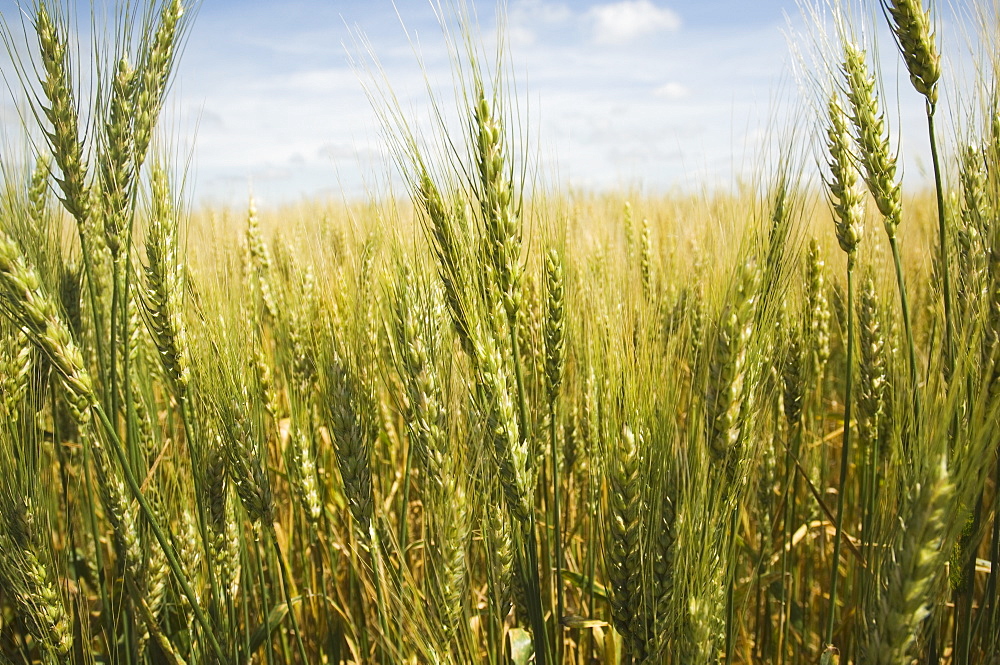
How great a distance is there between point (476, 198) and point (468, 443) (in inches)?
23.4

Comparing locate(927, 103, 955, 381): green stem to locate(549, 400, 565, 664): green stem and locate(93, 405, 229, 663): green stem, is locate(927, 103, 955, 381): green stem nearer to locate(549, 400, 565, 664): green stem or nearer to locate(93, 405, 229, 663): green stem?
locate(549, 400, 565, 664): green stem

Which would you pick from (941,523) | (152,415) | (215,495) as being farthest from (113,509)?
(941,523)

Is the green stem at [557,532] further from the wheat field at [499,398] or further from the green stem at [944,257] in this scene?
the green stem at [944,257]

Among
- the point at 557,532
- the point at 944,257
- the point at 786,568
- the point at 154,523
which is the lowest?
the point at 786,568

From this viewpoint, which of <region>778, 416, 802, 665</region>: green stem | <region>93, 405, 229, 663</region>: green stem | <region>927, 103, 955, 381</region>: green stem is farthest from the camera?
<region>778, 416, 802, 665</region>: green stem

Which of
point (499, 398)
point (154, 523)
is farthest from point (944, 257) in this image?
point (154, 523)

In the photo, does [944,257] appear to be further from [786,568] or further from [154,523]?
[154,523]

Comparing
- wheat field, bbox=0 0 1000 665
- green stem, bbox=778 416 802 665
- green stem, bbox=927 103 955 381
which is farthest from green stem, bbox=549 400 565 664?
green stem, bbox=927 103 955 381

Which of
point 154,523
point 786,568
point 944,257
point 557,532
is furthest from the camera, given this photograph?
point 786,568

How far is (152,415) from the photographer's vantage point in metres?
2.13

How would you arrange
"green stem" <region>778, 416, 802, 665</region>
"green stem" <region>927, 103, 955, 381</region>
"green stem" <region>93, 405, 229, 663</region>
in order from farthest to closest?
"green stem" <region>778, 416, 802, 665</region> → "green stem" <region>927, 103, 955, 381</region> → "green stem" <region>93, 405, 229, 663</region>

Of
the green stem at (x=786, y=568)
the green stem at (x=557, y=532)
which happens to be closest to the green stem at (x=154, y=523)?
the green stem at (x=557, y=532)

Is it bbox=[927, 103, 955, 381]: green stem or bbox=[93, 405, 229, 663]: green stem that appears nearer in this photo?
bbox=[93, 405, 229, 663]: green stem

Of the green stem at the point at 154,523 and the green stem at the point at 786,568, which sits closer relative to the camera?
the green stem at the point at 154,523
